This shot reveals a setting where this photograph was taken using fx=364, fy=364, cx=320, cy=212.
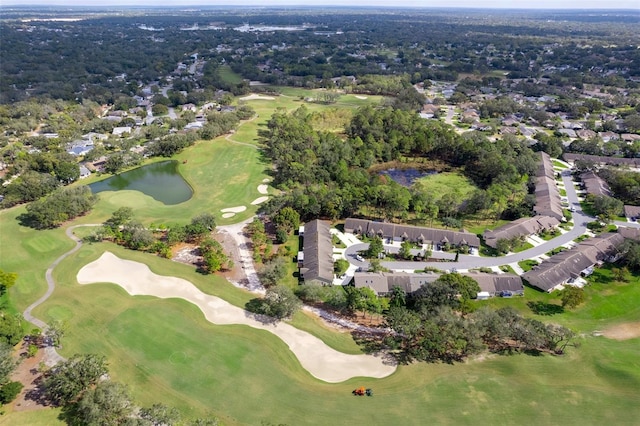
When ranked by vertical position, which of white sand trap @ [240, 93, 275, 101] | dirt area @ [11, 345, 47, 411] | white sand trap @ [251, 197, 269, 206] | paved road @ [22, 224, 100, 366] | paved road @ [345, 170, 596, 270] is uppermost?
white sand trap @ [240, 93, 275, 101]

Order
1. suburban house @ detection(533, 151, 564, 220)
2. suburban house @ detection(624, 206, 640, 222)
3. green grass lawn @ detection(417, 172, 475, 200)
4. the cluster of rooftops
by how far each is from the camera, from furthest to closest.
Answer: green grass lawn @ detection(417, 172, 475, 200) < suburban house @ detection(624, 206, 640, 222) < suburban house @ detection(533, 151, 564, 220) < the cluster of rooftops

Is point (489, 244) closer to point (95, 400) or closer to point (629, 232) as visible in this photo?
point (629, 232)

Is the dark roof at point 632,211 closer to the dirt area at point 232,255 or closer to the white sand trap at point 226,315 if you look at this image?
the white sand trap at point 226,315

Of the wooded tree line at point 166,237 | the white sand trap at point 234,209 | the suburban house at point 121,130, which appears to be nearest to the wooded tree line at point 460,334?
the wooded tree line at point 166,237

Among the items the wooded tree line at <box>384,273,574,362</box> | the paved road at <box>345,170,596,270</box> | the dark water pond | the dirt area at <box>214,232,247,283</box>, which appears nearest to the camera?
the wooded tree line at <box>384,273,574,362</box>

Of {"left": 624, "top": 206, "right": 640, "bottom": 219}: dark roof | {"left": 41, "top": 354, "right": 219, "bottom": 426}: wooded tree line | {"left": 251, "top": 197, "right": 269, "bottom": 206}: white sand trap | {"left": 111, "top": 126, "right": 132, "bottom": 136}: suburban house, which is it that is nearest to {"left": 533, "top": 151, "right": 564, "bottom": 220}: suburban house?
{"left": 624, "top": 206, "right": 640, "bottom": 219}: dark roof

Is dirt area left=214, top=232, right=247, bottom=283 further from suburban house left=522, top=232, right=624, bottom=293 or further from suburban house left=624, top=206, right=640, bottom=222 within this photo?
suburban house left=624, top=206, right=640, bottom=222

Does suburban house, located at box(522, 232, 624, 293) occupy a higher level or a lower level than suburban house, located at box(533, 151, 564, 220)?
lower
